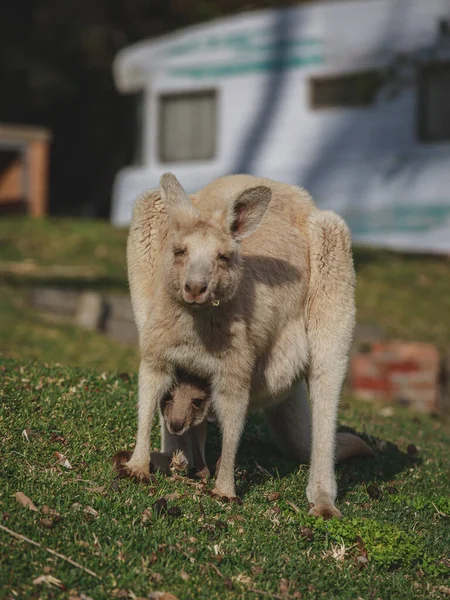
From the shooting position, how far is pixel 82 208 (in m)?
34.4

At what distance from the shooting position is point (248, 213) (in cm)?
561

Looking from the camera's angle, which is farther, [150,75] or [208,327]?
[150,75]

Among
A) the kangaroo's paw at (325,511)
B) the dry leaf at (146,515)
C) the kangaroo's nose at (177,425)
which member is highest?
the kangaroo's nose at (177,425)

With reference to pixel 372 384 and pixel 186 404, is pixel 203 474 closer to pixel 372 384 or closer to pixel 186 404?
pixel 186 404

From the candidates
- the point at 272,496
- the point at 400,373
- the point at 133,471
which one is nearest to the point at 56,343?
the point at 400,373

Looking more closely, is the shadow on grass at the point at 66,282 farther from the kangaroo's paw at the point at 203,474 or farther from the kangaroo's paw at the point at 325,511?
the kangaroo's paw at the point at 325,511

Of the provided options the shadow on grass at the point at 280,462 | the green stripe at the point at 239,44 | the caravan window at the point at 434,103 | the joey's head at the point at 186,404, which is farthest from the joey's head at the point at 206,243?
the green stripe at the point at 239,44

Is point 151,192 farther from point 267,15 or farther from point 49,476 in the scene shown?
point 267,15

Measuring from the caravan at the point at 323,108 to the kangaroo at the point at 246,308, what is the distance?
1236 centimetres

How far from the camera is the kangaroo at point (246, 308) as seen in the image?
5.54 meters

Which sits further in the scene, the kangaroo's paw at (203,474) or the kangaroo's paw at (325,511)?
the kangaroo's paw at (203,474)

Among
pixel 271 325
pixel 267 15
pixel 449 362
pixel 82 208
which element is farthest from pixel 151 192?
pixel 82 208

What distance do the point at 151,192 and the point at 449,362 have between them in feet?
22.7

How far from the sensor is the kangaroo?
5.54 m
